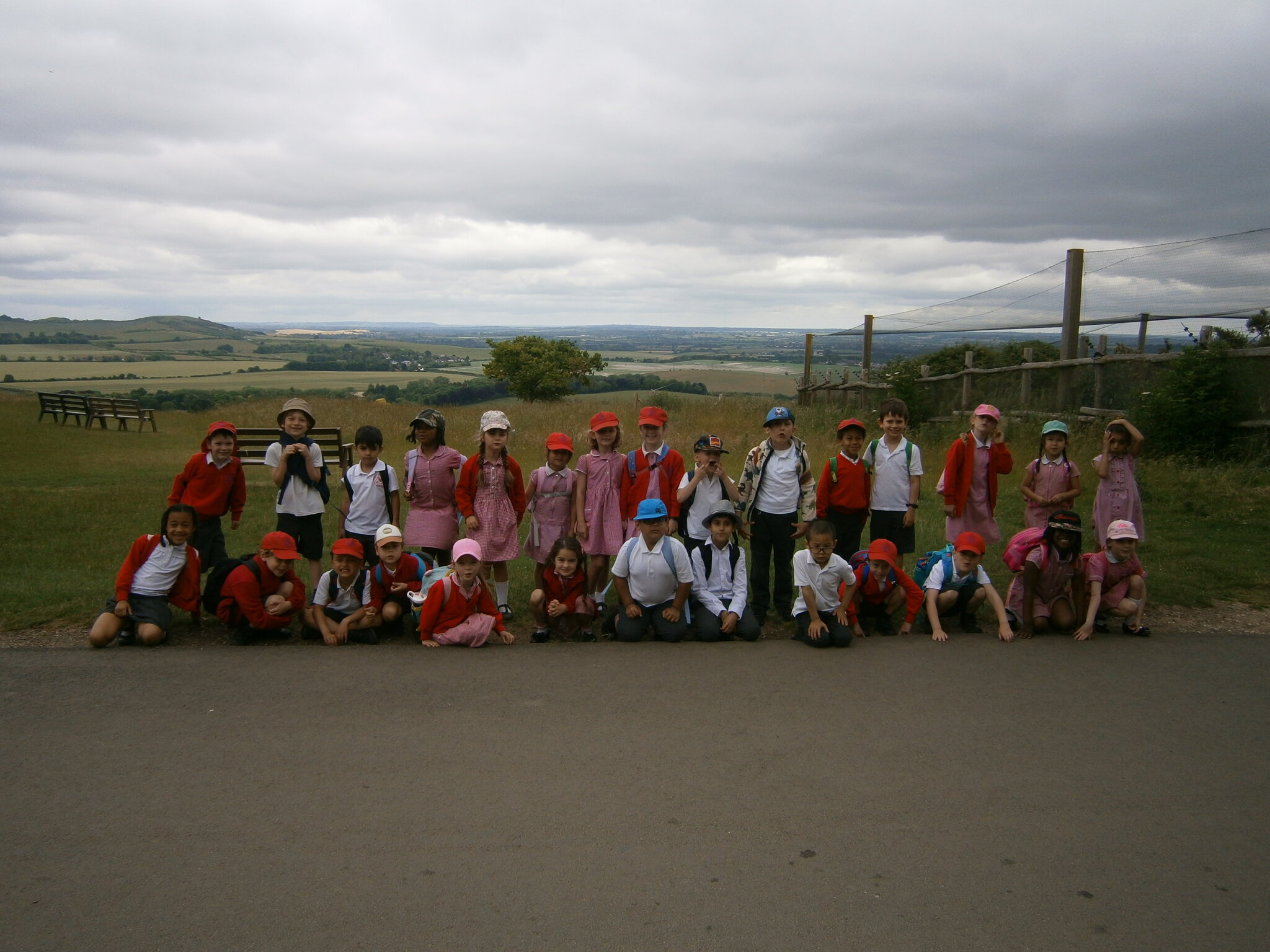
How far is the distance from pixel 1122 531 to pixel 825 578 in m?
2.13

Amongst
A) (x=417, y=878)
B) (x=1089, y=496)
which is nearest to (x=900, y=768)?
(x=417, y=878)

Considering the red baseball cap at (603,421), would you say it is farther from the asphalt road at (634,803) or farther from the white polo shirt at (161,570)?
the white polo shirt at (161,570)

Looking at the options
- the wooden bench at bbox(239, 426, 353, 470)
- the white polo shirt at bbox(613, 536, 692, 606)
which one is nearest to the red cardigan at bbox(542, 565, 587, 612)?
the white polo shirt at bbox(613, 536, 692, 606)

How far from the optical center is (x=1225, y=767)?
4.12m

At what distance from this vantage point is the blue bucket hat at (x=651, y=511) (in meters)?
6.24

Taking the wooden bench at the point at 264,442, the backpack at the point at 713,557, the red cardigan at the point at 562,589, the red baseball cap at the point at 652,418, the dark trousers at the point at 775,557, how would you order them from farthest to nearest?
the wooden bench at the point at 264,442 → the dark trousers at the point at 775,557 → the red baseball cap at the point at 652,418 → the backpack at the point at 713,557 → the red cardigan at the point at 562,589

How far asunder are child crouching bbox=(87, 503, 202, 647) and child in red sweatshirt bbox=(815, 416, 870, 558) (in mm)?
4701

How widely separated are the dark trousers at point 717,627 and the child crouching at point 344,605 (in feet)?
7.33

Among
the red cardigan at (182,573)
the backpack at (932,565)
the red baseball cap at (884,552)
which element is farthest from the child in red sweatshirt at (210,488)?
the backpack at (932,565)

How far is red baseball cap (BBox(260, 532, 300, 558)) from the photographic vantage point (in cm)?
623

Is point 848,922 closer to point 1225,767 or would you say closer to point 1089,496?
point 1225,767

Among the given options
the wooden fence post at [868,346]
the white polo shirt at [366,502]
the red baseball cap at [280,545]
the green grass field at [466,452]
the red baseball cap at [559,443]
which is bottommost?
the green grass field at [466,452]

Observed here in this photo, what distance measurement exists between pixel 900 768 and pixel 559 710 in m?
1.78

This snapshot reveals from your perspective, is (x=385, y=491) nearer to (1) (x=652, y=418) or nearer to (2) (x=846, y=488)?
(1) (x=652, y=418)
